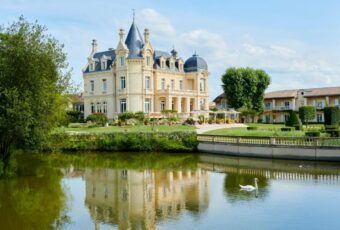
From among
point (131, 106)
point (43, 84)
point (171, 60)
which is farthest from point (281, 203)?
point (171, 60)

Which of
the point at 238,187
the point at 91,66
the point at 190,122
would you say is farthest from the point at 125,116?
the point at 238,187

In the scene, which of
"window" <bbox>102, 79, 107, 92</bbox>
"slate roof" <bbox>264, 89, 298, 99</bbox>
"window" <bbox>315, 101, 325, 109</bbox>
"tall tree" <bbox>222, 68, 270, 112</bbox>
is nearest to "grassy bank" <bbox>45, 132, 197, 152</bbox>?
"window" <bbox>102, 79, 107, 92</bbox>

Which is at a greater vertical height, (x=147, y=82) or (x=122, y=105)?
(x=147, y=82)

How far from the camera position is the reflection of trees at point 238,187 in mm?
17047

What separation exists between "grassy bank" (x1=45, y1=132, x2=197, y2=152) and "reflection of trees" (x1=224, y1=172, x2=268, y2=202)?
11.6m

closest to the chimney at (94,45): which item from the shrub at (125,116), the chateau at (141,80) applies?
the chateau at (141,80)

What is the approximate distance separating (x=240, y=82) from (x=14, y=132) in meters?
46.9

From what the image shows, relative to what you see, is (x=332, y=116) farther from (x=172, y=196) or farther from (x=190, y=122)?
(x=172, y=196)

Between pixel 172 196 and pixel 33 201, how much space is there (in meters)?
5.69

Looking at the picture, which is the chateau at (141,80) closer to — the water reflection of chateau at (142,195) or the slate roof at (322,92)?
the slate roof at (322,92)

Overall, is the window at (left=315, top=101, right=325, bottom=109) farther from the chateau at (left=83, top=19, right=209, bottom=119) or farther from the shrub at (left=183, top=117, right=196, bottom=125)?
the shrub at (left=183, top=117, right=196, bottom=125)

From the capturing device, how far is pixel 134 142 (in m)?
35.8

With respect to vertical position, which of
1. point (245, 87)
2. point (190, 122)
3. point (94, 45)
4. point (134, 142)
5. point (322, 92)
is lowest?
point (134, 142)

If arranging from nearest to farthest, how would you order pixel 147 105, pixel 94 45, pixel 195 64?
pixel 147 105 → pixel 195 64 → pixel 94 45
